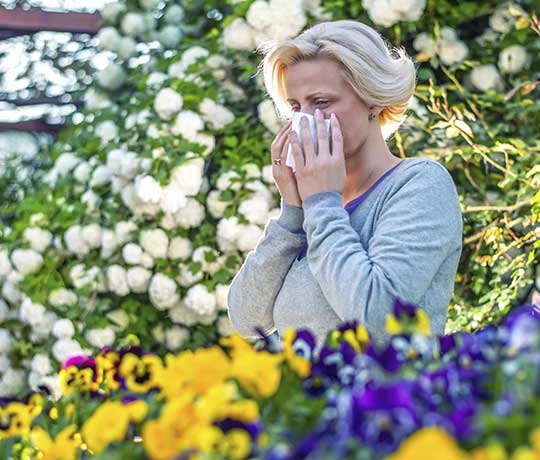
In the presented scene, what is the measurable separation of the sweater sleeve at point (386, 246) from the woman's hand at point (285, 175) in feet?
0.46

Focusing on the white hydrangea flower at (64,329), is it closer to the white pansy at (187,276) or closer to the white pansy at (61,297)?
the white pansy at (61,297)

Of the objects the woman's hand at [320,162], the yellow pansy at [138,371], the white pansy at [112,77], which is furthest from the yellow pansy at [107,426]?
the white pansy at [112,77]

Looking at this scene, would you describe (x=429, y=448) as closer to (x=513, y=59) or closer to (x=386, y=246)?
(x=386, y=246)

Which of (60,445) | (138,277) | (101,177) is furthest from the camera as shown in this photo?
(101,177)

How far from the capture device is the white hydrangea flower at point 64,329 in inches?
147

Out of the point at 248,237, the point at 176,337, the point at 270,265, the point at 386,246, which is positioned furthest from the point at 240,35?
the point at 386,246

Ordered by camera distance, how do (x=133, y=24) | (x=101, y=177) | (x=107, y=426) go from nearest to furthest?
1. (x=107, y=426)
2. (x=101, y=177)
3. (x=133, y=24)

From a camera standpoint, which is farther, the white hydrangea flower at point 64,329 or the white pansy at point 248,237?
the white hydrangea flower at point 64,329

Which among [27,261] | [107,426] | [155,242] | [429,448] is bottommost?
[27,261]

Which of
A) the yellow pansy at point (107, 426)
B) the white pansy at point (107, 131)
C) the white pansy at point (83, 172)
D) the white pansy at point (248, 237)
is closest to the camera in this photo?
the yellow pansy at point (107, 426)

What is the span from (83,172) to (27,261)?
1.40 feet

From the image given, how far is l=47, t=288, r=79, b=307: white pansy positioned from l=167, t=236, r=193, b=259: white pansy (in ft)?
1.38

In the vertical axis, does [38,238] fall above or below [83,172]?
below

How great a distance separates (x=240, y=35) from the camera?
389 cm
